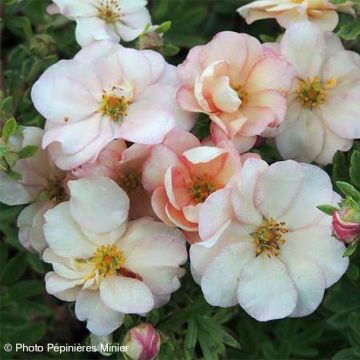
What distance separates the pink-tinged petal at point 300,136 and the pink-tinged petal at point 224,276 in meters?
0.20

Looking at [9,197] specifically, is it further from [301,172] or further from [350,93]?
[350,93]

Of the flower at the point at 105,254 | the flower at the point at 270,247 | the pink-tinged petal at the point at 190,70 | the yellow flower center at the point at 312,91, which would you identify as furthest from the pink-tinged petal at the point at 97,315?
the yellow flower center at the point at 312,91

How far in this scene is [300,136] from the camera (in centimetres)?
120

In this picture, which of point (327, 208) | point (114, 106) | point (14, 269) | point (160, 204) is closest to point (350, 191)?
point (327, 208)

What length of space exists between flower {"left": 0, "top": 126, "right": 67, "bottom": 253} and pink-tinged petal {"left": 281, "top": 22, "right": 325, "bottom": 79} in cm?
39

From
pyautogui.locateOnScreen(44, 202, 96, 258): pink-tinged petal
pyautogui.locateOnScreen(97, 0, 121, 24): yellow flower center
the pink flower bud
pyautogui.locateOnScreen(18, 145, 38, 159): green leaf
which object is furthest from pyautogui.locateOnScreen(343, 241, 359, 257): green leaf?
pyautogui.locateOnScreen(97, 0, 121, 24): yellow flower center

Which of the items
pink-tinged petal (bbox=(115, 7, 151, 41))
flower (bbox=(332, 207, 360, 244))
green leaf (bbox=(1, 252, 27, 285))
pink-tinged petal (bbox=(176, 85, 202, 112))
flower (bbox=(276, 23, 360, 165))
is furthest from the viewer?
green leaf (bbox=(1, 252, 27, 285))

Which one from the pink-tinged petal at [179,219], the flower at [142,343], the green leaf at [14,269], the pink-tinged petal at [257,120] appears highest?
the pink-tinged petal at [257,120]

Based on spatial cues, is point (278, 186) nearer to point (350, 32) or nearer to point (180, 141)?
point (180, 141)

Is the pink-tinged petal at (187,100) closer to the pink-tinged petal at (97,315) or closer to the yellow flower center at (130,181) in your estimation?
the yellow flower center at (130,181)

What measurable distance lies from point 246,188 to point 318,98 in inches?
10.3

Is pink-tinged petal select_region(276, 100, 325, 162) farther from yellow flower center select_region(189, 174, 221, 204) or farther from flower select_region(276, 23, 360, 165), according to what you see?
yellow flower center select_region(189, 174, 221, 204)

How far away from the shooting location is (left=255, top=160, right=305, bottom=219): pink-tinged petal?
106 cm

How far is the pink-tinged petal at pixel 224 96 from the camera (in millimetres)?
1086
